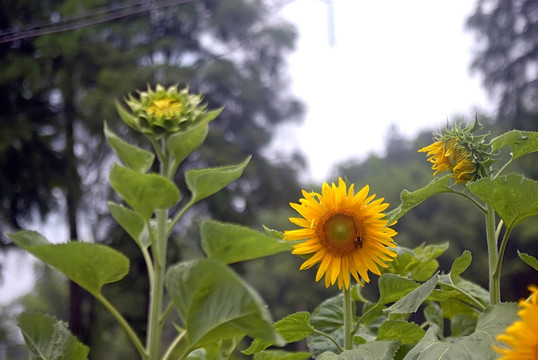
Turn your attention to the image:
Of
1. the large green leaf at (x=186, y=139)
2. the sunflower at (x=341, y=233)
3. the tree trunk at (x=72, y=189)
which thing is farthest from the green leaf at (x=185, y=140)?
the tree trunk at (x=72, y=189)

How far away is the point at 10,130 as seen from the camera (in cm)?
523

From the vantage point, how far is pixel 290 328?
37 cm

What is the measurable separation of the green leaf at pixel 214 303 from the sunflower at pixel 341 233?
0.13 meters

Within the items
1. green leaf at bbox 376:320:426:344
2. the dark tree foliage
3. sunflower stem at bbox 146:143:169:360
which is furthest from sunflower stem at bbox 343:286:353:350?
the dark tree foliage

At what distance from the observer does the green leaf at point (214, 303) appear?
0.23 meters

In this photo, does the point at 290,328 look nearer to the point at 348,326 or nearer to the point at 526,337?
the point at 348,326

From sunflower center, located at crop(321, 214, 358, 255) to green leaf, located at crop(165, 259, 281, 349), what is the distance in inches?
5.3

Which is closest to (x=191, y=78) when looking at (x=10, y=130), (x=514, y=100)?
(x=10, y=130)

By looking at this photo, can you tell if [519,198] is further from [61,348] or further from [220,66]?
[220,66]

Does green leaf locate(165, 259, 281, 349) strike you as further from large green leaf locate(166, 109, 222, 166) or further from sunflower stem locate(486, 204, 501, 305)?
sunflower stem locate(486, 204, 501, 305)

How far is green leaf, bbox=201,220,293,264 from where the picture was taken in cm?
25

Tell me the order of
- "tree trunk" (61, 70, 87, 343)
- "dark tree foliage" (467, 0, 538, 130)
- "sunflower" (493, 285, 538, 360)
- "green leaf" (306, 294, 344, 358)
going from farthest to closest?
1. "dark tree foliage" (467, 0, 538, 130)
2. "tree trunk" (61, 70, 87, 343)
3. "green leaf" (306, 294, 344, 358)
4. "sunflower" (493, 285, 538, 360)

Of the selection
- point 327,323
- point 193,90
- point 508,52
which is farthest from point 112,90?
point 327,323

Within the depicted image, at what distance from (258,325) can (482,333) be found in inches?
4.8
